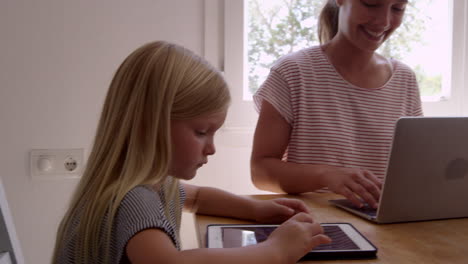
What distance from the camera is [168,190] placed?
2.61ft

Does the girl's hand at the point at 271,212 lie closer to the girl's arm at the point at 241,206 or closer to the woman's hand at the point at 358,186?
the girl's arm at the point at 241,206

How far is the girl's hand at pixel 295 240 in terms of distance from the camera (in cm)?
62

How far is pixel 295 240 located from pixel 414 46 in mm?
1563

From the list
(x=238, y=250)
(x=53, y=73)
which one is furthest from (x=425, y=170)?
(x=53, y=73)

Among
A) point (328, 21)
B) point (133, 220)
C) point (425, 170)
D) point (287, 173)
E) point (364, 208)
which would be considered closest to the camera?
point (133, 220)

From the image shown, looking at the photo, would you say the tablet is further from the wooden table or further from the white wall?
the white wall

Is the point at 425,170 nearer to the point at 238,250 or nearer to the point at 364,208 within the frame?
the point at 364,208

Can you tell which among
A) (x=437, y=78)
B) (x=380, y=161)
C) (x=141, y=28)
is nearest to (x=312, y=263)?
(x=380, y=161)

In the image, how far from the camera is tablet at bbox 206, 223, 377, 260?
65cm

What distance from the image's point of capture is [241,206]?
2.88ft

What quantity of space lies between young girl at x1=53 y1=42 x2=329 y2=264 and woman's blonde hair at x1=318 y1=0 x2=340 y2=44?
0.79 m

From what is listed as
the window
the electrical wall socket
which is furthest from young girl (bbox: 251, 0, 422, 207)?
the electrical wall socket

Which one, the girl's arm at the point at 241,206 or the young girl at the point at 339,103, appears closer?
the girl's arm at the point at 241,206

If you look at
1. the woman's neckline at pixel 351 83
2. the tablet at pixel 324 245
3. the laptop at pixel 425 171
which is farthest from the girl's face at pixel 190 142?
the woman's neckline at pixel 351 83
